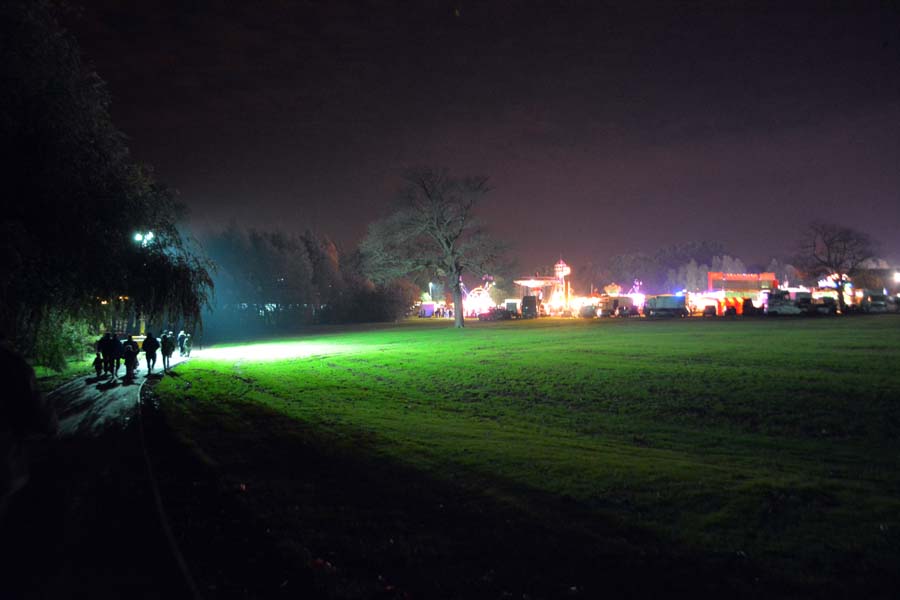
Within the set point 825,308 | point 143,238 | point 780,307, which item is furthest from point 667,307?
point 143,238

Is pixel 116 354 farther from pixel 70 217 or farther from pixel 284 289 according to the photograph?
pixel 284 289

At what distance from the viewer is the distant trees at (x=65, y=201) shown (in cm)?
1140

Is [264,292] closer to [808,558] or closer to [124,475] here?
[124,475]

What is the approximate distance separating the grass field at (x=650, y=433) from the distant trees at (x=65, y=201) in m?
3.68

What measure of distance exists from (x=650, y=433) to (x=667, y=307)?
6000 centimetres

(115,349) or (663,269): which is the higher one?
(663,269)

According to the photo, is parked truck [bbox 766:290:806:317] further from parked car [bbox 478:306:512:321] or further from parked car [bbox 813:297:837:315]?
parked car [bbox 478:306:512:321]

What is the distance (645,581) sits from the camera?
5504 mm

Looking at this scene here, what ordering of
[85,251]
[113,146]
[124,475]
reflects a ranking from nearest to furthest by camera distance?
1. [124,475]
2. [85,251]
3. [113,146]

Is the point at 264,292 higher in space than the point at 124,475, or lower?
higher

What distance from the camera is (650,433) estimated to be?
13.5 meters

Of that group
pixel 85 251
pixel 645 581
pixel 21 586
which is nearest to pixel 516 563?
pixel 645 581

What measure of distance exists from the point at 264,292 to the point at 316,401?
71178 millimetres

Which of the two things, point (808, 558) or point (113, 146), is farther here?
point (113, 146)
